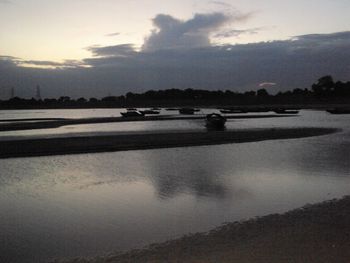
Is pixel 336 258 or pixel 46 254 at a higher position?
pixel 336 258

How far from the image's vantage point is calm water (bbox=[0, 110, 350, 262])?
31.7ft

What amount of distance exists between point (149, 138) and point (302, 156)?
45.4ft

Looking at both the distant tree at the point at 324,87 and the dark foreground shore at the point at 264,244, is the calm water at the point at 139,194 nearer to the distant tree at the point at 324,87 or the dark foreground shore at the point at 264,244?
the dark foreground shore at the point at 264,244

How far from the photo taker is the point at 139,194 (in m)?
14.5

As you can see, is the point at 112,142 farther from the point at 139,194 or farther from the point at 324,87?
the point at 324,87

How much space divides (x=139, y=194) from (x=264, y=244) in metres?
7.22

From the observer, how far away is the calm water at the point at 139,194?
9.65 metres

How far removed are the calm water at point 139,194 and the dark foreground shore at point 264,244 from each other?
925 mm

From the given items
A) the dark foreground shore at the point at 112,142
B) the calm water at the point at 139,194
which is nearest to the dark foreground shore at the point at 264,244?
the calm water at the point at 139,194

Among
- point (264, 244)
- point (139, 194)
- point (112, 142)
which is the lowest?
point (112, 142)

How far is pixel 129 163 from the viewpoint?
22.2 m

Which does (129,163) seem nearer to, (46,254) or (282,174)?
(282,174)

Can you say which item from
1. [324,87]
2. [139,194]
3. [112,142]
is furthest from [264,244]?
[324,87]

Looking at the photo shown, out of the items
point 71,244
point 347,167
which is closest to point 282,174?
point 347,167
